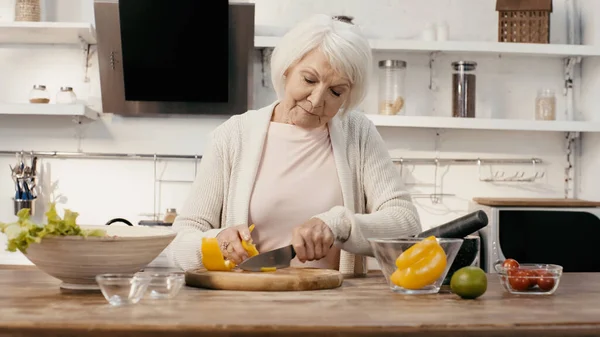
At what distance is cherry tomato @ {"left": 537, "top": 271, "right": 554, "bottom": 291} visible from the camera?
1.54 m

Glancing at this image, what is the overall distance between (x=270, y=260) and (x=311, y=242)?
0.32ft

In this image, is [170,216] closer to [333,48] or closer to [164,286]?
[333,48]

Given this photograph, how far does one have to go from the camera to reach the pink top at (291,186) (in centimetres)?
211

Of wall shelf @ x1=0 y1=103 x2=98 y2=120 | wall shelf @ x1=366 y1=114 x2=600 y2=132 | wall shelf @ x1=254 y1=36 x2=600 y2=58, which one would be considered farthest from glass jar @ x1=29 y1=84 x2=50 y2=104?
wall shelf @ x1=366 y1=114 x2=600 y2=132

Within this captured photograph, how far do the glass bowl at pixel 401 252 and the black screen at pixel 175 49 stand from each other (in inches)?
94.3

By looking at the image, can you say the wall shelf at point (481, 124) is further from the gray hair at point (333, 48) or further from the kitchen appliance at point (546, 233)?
the gray hair at point (333, 48)

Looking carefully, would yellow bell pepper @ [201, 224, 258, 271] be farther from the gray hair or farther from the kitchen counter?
the gray hair

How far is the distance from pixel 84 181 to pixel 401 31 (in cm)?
177

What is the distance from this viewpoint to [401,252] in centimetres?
154

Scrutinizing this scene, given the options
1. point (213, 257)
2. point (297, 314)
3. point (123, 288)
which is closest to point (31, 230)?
point (123, 288)

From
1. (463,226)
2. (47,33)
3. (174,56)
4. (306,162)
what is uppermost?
(47,33)

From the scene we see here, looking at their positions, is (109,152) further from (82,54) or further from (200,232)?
(200,232)

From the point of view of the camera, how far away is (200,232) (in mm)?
1913

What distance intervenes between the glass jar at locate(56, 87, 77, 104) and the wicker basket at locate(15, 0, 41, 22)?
356 millimetres
